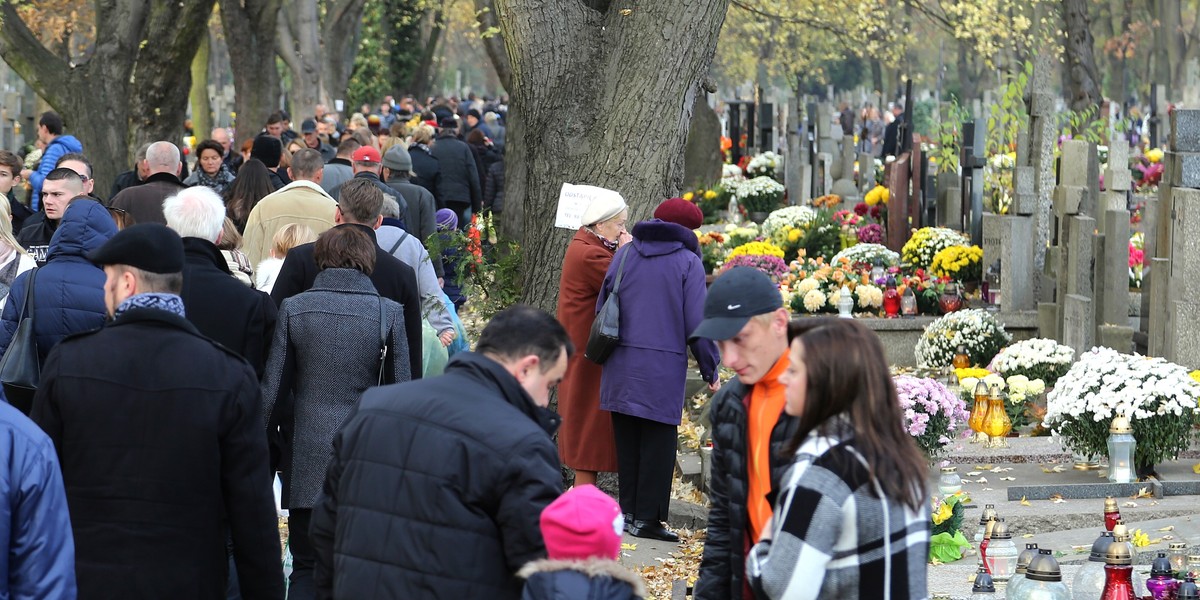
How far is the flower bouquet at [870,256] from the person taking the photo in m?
15.2

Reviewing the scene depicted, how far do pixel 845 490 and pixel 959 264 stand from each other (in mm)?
11635

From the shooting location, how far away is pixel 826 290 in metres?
14.5

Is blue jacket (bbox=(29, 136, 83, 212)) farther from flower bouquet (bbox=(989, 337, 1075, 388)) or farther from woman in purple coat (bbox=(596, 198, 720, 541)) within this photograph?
flower bouquet (bbox=(989, 337, 1075, 388))

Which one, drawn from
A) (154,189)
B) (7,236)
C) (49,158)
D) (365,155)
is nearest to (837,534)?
(7,236)

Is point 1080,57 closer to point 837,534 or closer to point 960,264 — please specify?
point 960,264

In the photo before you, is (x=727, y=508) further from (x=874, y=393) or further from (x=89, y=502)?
(x=89, y=502)

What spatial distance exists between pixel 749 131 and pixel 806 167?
5.49 meters

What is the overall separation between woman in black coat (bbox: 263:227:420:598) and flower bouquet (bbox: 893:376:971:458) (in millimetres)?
2641

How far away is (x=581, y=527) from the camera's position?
3.54m

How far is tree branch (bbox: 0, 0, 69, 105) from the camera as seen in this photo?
1606 cm

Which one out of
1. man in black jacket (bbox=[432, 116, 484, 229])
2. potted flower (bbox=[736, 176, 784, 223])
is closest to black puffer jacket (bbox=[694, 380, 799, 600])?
man in black jacket (bbox=[432, 116, 484, 229])

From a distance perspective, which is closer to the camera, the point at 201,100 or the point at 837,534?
the point at 837,534

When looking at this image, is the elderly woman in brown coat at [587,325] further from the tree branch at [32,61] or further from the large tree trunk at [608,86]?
the tree branch at [32,61]

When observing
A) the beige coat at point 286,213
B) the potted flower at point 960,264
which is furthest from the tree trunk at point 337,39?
the beige coat at point 286,213
